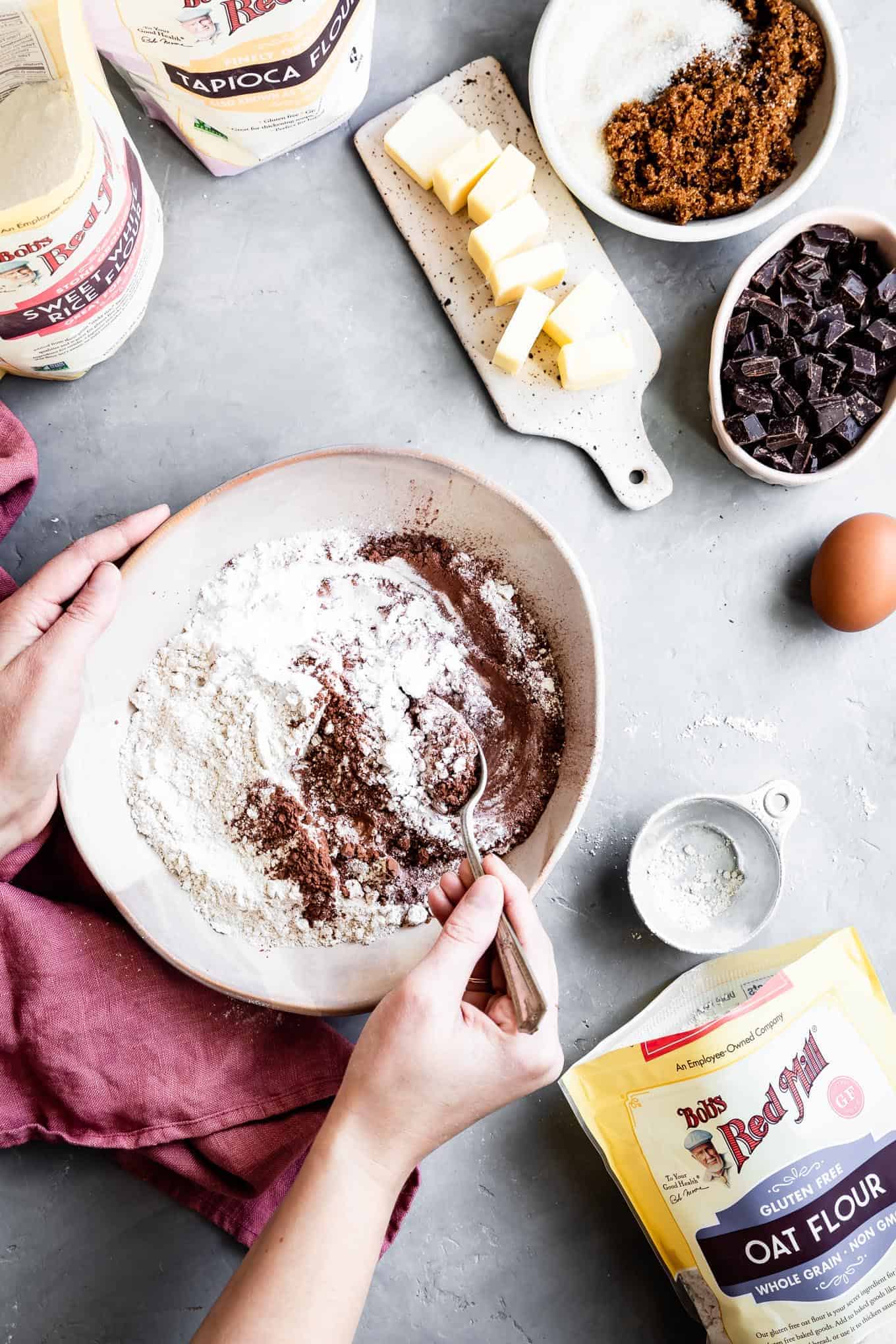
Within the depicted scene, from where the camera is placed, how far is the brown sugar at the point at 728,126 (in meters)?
1.35

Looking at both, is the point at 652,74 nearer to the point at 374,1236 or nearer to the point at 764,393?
the point at 764,393

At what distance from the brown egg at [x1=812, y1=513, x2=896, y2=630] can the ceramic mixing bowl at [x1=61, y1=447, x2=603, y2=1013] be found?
1.25ft

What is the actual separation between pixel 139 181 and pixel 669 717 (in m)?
1.04

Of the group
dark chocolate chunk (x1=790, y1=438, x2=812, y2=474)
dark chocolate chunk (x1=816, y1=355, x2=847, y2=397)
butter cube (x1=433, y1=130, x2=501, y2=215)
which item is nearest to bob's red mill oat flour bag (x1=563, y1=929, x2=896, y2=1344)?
dark chocolate chunk (x1=790, y1=438, x2=812, y2=474)

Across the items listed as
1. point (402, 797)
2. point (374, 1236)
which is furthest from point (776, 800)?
point (374, 1236)

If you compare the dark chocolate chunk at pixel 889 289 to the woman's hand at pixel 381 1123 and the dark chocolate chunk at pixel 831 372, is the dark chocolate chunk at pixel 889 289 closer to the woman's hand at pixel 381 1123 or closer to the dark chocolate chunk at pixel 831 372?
the dark chocolate chunk at pixel 831 372

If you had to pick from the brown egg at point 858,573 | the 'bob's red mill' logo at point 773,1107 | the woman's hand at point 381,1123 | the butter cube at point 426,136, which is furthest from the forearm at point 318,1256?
the butter cube at point 426,136

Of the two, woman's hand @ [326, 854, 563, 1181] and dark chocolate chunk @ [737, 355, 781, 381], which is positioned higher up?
dark chocolate chunk @ [737, 355, 781, 381]

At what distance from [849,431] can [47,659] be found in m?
1.11

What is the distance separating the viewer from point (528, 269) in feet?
4.45

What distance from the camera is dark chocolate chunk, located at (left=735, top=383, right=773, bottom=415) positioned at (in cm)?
137

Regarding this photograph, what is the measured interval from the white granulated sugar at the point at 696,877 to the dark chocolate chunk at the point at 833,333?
0.72m

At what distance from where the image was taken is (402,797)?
49.4 inches

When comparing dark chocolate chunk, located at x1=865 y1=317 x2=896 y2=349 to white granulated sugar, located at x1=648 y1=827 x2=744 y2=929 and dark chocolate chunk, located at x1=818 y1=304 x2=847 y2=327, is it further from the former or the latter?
white granulated sugar, located at x1=648 y1=827 x2=744 y2=929
